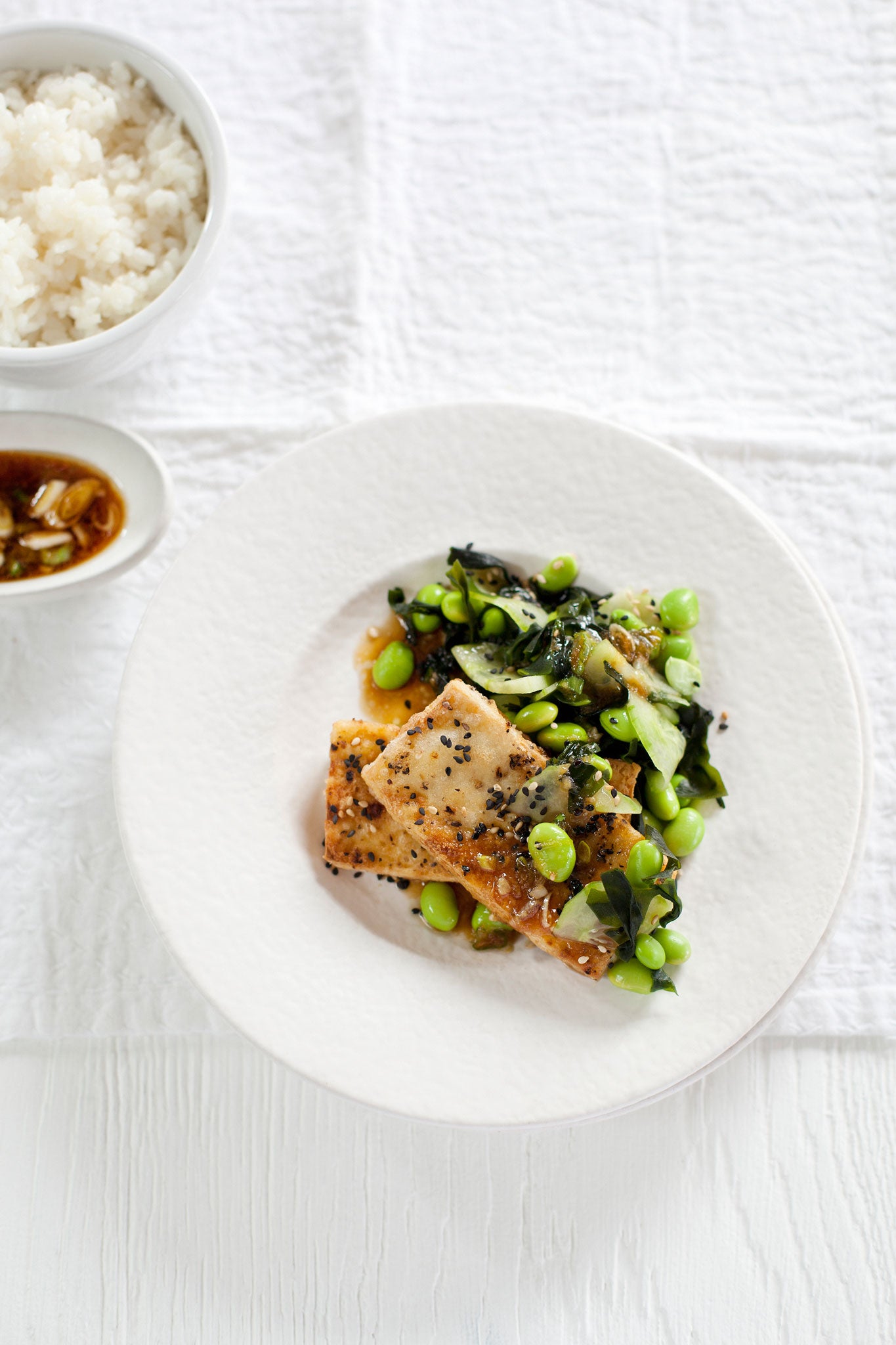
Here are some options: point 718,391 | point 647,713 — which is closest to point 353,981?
point 647,713

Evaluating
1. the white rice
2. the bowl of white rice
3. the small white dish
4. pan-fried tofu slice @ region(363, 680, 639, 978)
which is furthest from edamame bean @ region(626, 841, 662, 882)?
the white rice

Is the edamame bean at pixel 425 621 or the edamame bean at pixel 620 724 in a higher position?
the edamame bean at pixel 425 621

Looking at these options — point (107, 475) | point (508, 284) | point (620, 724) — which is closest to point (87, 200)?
point (107, 475)

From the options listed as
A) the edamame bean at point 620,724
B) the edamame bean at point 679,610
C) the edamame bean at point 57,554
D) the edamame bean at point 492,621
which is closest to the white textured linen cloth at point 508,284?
the edamame bean at point 57,554

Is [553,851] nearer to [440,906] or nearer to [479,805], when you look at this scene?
[479,805]

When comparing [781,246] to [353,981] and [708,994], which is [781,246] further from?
[353,981]

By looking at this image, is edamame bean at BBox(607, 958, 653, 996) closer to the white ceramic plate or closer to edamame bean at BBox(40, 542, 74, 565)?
the white ceramic plate

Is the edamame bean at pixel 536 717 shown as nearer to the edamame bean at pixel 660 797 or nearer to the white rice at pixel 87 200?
the edamame bean at pixel 660 797
